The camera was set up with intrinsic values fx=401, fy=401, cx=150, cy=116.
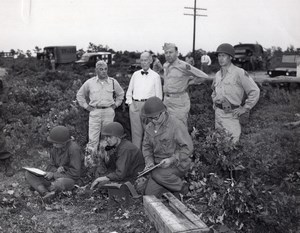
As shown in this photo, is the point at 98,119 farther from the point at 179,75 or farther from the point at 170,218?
the point at 170,218

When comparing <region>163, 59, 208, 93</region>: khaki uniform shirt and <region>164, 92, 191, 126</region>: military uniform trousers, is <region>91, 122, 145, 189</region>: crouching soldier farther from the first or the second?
<region>163, 59, 208, 93</region>: khaki uniform shirt

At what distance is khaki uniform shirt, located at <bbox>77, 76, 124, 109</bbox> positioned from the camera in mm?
6613

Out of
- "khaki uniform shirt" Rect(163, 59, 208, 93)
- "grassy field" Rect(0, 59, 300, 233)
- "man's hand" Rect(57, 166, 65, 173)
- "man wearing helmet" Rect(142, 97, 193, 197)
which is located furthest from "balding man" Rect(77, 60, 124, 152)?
"man wearing helmet" Rect(142, 97, 193, 197)

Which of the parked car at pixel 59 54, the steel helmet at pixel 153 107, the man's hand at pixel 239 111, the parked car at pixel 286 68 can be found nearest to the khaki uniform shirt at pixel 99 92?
the steel helmet at pixel 153 107

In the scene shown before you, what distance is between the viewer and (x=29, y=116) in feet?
33.0

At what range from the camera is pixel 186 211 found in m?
4.34

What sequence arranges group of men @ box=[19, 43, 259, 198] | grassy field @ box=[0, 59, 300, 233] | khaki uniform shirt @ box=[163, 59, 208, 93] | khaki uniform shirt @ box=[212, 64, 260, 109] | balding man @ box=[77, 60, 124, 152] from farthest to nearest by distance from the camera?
balding man @ box=[77, 60, 124, 152], khaki uniform shirt @ box=[163, 59, 208, 93], khaki uniform shirt @ box=[212, 64, 260, 109], group of men @ box=[19, 43, 259, 198], grassy field @ box=[0, 59, 300, 233]

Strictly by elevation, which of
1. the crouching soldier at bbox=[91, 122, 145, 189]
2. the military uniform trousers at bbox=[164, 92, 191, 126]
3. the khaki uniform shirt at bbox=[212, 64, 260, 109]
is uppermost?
the khaki uniform shirt at bbox=[212, 64, 260, 109]

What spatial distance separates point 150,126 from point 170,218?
1471mm

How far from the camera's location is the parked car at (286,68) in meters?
17.7

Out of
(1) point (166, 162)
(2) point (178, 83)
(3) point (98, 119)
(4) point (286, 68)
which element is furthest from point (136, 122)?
(4) point (286, 68)

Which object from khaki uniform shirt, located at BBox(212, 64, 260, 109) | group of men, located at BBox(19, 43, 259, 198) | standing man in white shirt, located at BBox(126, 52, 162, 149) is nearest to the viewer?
group of men, located at BBox(19, 43, 259, 198)

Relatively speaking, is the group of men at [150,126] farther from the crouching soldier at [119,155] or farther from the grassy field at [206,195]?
the grassy field at [206,195]

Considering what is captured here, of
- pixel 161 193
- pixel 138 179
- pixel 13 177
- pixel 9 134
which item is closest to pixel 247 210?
pixel 161 193
